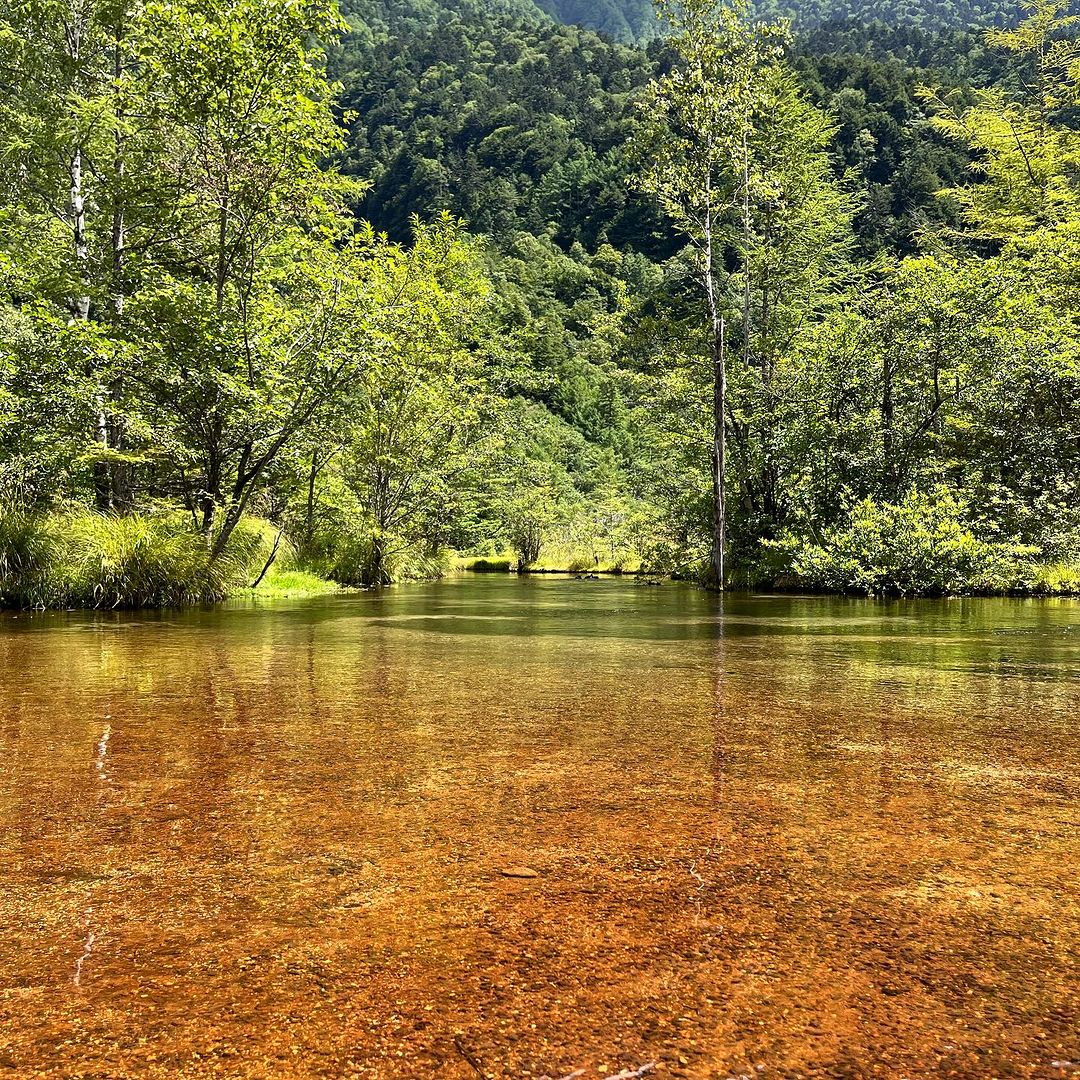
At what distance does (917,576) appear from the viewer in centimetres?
1357

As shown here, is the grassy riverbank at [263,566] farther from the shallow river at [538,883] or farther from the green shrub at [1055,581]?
the shallow river at [538,883]

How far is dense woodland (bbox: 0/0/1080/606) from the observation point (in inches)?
412

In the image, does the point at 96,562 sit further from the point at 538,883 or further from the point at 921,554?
the point at 921,554

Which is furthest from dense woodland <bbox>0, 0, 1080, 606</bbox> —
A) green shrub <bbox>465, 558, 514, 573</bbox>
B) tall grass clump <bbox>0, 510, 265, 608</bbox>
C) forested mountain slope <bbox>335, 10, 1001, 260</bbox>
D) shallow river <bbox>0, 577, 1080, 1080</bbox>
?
forested mountain slope <bbox>335, 10, 1001, 260</bbox>

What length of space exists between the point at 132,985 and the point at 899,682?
399 centimetres

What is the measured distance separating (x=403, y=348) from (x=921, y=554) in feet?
38.6

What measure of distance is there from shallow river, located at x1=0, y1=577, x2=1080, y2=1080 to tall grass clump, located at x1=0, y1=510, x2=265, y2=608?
6.32 meters

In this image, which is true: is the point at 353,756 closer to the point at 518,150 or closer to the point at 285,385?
the point at 285,385

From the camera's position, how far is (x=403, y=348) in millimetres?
18828

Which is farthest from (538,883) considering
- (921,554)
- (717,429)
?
(717,429)

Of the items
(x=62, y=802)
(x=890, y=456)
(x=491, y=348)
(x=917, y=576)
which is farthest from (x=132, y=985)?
(x=491, y=348)

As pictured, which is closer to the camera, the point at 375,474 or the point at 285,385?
the point at 285,385

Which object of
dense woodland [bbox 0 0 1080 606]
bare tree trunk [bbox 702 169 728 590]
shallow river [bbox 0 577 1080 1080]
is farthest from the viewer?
bare tree trunk [bbox 702 169 728 590]

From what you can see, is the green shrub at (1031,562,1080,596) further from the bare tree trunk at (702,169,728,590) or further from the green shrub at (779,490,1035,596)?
the bare tree trunk at (702,169,728,590)
